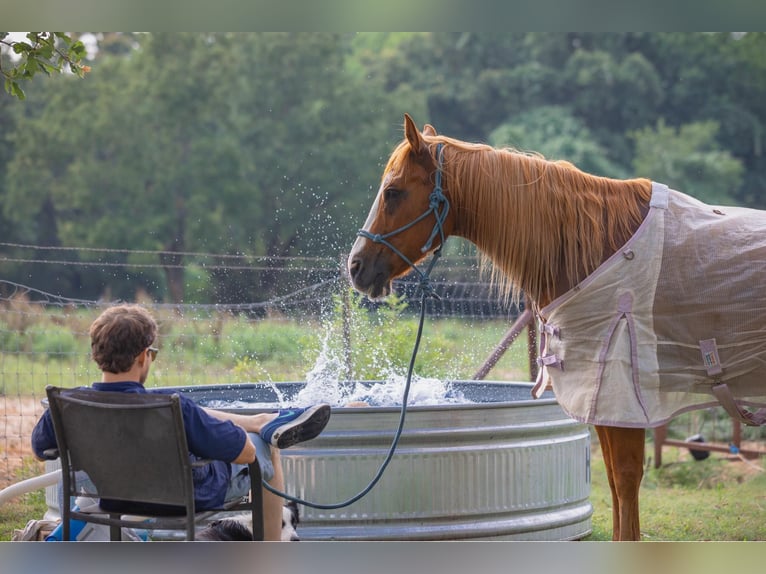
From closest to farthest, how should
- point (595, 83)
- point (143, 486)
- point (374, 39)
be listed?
point (143, 486) < point (595, 83) < point (374, 39)

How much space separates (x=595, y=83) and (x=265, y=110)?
742 cm

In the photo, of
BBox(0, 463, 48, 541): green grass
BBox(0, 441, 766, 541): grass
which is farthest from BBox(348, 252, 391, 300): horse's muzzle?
BBox(0, 463, 48, 541): green grass

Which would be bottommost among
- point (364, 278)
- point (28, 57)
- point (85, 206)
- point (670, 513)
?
point (670, 513)

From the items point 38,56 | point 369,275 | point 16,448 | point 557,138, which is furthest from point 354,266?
point 557,138

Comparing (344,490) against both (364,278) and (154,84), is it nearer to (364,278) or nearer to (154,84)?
(364,278)

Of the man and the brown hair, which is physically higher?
the brown hair

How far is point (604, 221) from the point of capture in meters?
3.25

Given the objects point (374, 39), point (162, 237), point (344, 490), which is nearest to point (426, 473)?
point (344, 490)

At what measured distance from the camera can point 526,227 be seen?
327 cm

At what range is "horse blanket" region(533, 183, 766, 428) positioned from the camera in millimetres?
3107

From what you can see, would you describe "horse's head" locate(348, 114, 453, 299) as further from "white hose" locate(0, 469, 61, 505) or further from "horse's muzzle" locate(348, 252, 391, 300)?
"white hose" locate(0, 469, 61, 505)

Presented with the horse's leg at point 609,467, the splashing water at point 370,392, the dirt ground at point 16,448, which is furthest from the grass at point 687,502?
the horse's leg at point 609,467

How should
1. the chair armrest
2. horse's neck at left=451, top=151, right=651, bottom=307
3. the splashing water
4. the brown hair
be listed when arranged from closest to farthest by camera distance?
the brown hair < the chair armrest < horse's neck at left=451, top=151, right=651, bottom=307 < the splashing water

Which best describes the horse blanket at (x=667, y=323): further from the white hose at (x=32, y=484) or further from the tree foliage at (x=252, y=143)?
the tree foliage at (x=252, y=143)
